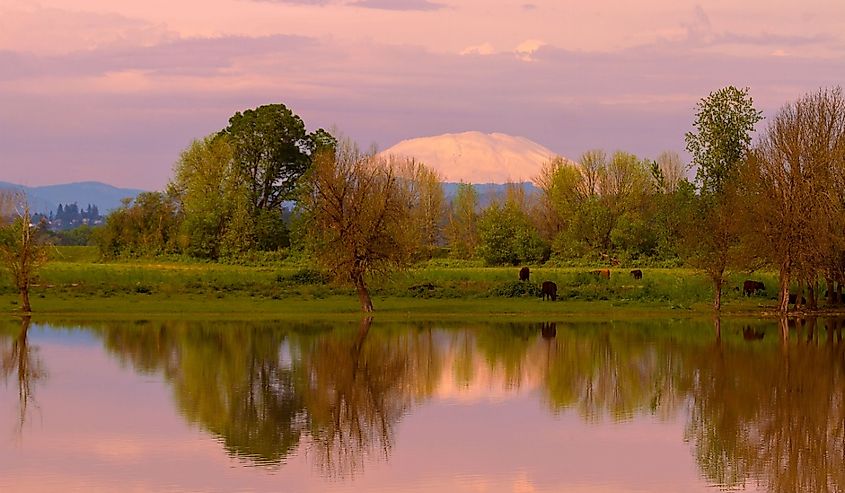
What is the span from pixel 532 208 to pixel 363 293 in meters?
66.5

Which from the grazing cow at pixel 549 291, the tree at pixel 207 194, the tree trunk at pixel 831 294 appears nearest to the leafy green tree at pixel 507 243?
the tree at pixel 207 194

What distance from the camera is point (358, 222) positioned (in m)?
54.9

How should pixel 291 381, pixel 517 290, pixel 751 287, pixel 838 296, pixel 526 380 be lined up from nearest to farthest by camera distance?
pixel 291 381
pixel 526 380
pixel 517 290
pixel 838 296
pixel 751 287

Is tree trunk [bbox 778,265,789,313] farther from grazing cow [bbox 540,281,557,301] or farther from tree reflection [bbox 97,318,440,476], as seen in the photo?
tree reflection [bbox 97,318,440,476]

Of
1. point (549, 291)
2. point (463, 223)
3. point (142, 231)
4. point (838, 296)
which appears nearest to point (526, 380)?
point (549, 291)

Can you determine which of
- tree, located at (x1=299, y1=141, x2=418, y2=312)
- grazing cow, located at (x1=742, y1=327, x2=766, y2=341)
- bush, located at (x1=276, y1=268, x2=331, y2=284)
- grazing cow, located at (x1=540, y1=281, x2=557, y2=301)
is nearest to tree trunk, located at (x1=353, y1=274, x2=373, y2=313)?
tree, located at (x1=299, y1=141, x2=418, y2=312)

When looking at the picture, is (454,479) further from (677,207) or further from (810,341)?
(677,207)

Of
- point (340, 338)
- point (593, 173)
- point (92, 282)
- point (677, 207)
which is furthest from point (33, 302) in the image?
point (593, 173)

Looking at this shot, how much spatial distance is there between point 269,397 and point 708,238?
1320 inches

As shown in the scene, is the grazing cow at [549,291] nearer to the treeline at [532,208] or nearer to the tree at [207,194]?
the treeline at [532,208]

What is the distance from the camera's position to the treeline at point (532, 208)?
5650 centimetres

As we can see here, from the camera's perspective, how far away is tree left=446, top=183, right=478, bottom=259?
110 metres

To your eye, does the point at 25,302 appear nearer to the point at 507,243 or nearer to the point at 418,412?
the point at 418,412

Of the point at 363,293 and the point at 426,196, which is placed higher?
the point at 426,196
